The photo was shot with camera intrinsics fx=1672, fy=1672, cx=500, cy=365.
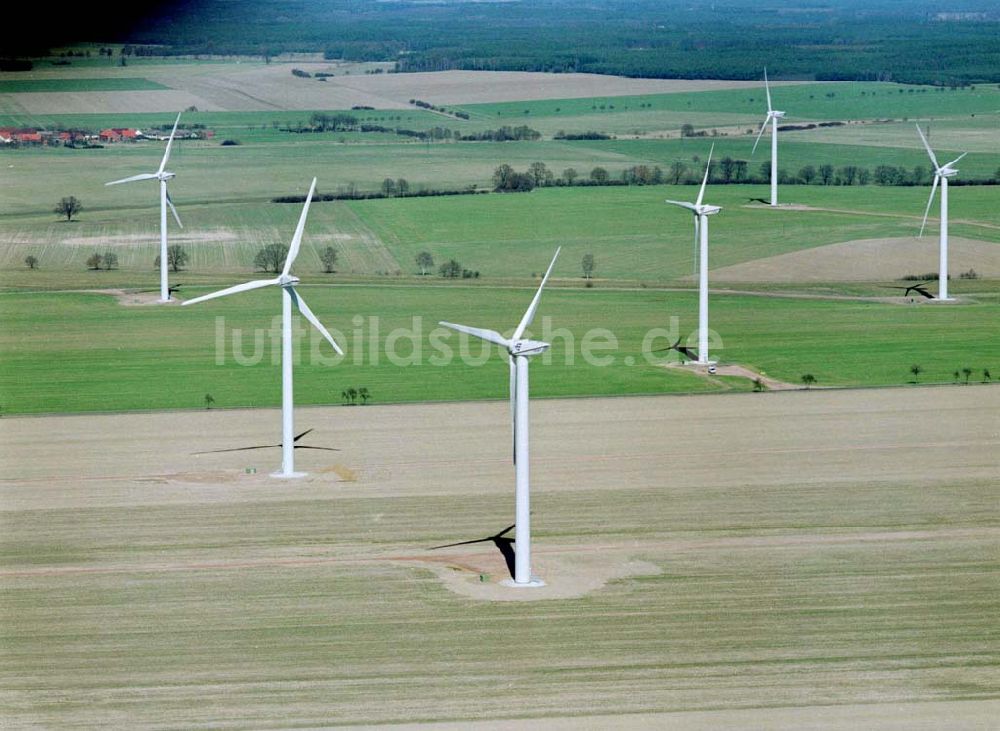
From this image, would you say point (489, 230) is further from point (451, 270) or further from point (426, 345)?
point (426, 345)

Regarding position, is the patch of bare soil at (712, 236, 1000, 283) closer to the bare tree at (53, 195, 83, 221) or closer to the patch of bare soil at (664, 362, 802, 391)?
the patch of bare soil at (664, 362, 802, 391)

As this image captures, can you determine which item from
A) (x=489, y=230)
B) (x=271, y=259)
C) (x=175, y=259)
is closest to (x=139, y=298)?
(x=175, y=259)

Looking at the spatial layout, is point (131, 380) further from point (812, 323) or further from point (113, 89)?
point (113, 89)

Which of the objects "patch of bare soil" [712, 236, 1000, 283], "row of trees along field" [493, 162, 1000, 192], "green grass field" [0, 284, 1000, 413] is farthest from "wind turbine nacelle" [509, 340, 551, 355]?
"row of trees along field" [493, 162, 1000, 192]

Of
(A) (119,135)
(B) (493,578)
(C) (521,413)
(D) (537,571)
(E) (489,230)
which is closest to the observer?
(C) (521,413)

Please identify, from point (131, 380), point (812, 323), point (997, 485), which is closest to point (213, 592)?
point (997, 485)

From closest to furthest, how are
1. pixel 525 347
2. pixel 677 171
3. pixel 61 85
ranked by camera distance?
pixel 525 347 → pixel 677 171 → pixel 61 85

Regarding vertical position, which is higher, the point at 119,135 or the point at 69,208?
the point at 119,135
